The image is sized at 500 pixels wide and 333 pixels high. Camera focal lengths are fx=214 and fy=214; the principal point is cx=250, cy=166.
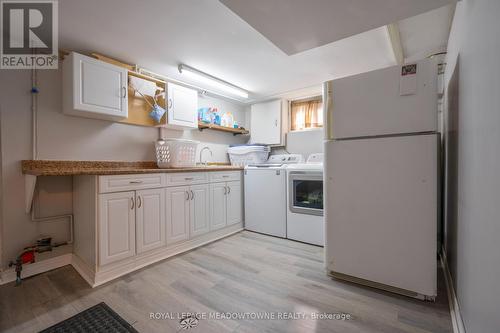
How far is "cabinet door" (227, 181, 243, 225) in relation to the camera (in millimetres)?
3064

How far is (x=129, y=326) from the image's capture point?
1.31 meters

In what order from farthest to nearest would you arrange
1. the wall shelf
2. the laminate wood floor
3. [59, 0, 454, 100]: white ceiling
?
the wall shelf
[59, 0, 454, 100]: white ceiling
the laminate wood floor

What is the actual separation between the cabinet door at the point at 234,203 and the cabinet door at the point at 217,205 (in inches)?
3.9

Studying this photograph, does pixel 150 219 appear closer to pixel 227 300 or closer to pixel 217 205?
pixel 217 205

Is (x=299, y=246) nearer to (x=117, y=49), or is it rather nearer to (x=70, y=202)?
(x=70, y=202)

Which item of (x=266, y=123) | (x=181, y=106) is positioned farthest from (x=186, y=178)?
(x=266, y=123)

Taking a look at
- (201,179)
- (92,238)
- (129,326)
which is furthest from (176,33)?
(129,326)

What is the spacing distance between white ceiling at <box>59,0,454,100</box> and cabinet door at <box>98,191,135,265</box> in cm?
146

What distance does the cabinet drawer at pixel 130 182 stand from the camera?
1.82m

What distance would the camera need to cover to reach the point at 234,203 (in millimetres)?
3156

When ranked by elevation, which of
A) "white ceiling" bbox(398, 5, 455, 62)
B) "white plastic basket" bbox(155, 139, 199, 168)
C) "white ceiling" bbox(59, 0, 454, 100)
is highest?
"white ceiling" bbox(398, 5, 455, 62)

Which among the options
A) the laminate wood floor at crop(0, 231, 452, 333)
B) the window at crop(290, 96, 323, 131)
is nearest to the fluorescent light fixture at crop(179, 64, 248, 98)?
the window at crop(290, 96, 323, 131)

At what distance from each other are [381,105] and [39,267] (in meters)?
3.32

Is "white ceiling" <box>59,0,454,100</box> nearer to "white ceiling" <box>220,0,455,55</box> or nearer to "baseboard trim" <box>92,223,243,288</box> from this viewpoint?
"white ceiling" <box>220,0,455,55</box>
